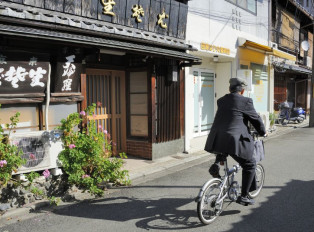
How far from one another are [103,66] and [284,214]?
572cm

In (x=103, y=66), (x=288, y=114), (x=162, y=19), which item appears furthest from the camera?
(x=288, y=114)

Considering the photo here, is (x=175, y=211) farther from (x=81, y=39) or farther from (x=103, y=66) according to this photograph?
(x=103, y=66)

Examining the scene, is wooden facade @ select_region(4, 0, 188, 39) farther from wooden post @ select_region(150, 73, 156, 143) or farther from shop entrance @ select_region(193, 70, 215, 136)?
shop entrance @ select_region(193, 70, 215, 136)

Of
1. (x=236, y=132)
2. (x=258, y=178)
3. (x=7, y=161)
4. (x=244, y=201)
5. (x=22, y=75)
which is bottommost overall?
(x=244, y=201)

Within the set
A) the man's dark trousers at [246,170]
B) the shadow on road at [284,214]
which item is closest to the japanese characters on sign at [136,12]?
the man's dark trousers at [246,170]

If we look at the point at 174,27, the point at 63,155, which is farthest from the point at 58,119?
the point at 174,27

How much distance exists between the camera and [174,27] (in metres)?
9.41

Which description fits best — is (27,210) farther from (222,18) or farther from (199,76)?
(222,18)

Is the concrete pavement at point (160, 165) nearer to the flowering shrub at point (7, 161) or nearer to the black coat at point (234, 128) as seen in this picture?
the flowering shrub at point (7, 161)

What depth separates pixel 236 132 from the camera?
4.42 meters

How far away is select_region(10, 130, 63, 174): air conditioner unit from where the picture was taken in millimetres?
5473

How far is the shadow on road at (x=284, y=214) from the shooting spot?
14.2 ft

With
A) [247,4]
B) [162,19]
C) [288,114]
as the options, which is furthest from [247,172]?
[288,114]

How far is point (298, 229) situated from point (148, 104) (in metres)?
5.34
